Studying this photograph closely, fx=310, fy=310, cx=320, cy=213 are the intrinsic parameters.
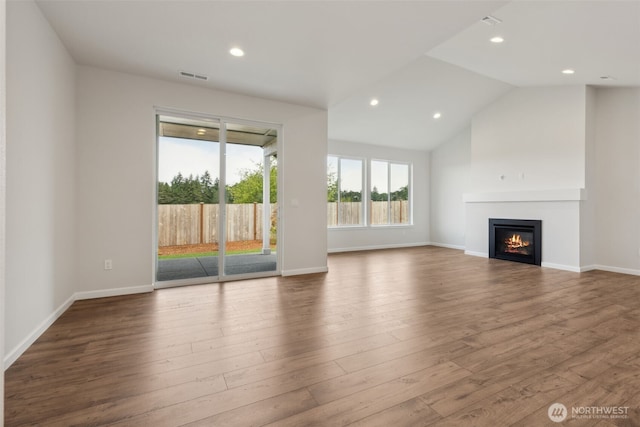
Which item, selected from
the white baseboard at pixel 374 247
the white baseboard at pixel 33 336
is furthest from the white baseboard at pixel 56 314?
the white baseboard at pixel 374 247

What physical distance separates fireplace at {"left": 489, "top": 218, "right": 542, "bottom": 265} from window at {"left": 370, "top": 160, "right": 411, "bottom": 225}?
102 inches

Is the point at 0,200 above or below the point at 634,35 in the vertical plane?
below

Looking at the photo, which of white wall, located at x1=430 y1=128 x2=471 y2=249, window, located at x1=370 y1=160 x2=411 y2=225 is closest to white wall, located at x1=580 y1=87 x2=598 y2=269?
white wall, located at x1=430 y1=128 x2=471 y2=249

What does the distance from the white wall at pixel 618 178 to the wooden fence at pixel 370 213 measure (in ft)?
14.0

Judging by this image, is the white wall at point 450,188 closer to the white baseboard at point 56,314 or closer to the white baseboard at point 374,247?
the white baseboard at point 374,247

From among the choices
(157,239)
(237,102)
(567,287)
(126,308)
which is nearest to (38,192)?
(126,308)

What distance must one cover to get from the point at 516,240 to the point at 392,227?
120 inches

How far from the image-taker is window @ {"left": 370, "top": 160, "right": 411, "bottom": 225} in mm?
8508

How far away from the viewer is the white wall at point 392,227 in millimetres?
7906

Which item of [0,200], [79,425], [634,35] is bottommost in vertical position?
[79,425]

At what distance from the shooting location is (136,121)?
4.00 metres

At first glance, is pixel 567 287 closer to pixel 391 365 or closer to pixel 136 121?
pixel 391 365

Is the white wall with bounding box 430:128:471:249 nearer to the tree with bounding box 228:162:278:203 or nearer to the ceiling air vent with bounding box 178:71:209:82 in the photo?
the tree with bounding box 228:162:278:203

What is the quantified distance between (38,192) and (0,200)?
64.5 inches
